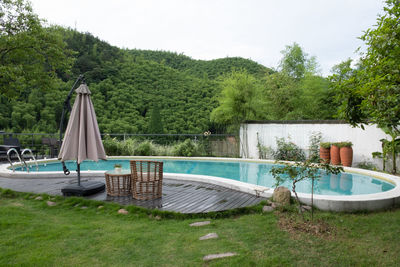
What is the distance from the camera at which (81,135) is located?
395 cm

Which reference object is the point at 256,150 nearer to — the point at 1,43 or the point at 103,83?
the point at 1,43

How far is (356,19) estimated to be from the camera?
8.86m

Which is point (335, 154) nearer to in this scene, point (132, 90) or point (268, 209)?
point (268, 209)

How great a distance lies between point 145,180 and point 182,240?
1536 millimetres

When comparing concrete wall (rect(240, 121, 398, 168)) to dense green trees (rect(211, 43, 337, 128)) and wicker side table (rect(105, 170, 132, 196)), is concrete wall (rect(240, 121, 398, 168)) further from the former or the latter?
wicker side table (rect(105, 170, 132, 196))

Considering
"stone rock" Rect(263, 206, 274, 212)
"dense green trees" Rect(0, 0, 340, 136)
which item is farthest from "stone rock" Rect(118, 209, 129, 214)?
"dense green trees" Rect(0, 0, 340, 136)

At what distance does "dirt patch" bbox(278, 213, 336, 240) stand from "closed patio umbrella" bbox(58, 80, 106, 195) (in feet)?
9.46

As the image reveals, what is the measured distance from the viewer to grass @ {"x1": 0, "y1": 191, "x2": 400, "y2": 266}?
218 centimetres

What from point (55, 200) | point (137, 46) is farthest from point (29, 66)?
point (137, 46)

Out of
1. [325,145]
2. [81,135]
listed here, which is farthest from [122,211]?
[325,145]

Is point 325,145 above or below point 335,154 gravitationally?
above

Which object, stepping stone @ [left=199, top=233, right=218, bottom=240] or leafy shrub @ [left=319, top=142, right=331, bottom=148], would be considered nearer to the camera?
stepping stone @ [left=199, top=233, right=218, bottom=240]

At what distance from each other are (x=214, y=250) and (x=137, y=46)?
1163 inches

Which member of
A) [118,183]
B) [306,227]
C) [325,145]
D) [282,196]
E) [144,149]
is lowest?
[306,227]
